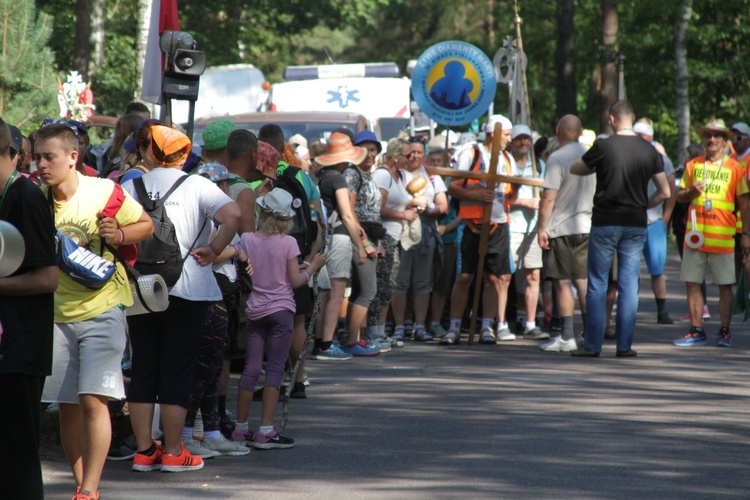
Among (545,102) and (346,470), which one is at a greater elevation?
(545,102)

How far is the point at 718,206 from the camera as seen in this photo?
1305 centimetres

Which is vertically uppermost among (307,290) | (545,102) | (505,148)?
(545,102)

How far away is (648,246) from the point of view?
14.5m

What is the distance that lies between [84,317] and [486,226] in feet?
24.1

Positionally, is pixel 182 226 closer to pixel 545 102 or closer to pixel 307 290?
pixel 307 290

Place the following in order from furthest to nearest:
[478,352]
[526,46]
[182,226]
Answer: [526,46] < [478,352] < [182,226]

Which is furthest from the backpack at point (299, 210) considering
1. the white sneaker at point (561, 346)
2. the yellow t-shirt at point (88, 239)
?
the white sneaker at point (561, 346)

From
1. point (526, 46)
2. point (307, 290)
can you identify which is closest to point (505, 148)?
point (307, 290)

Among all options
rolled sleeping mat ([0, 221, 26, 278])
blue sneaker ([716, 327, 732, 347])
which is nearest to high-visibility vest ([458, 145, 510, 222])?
blue sneaker ([716, 327, 732, 347])

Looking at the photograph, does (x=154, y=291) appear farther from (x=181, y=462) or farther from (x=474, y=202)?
(x=474, y=202)

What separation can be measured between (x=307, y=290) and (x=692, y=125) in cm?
2627

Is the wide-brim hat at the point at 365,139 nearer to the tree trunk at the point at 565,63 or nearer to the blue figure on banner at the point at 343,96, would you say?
the blue figure on banner at the point at 343,96

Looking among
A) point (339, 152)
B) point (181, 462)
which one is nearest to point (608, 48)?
point (339, 152)

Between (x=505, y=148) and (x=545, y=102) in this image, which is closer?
(x=505, y=148)
